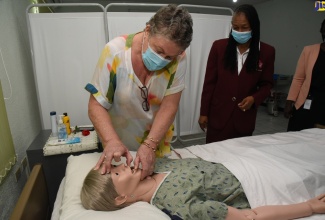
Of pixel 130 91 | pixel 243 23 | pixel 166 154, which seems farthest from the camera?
pixel 243 23

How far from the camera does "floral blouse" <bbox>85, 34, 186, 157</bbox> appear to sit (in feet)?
3.58

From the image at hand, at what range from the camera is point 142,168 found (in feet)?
3.36

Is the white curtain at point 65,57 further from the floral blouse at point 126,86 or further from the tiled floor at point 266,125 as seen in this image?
the tiled floor at point 266,125

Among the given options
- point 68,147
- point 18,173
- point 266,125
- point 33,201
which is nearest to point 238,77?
point 68,147

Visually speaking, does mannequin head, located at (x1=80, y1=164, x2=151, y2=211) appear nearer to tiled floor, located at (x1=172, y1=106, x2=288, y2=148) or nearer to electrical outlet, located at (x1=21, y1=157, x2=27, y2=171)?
electrical outlet, located at (x1=21, y1=157, x2=27, y2=171)

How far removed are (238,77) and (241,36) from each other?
0.97 ft

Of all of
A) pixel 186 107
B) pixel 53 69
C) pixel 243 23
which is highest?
pixel 243 23

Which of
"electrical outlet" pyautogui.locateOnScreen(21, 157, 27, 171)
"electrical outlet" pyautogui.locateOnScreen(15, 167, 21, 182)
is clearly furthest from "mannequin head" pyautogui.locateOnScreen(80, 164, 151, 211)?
"electrical outlet" pyautogui.locateOnScreen(21, 157, 27, 171)

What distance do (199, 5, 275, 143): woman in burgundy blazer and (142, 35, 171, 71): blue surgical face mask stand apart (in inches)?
32.7

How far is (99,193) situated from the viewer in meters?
0.98

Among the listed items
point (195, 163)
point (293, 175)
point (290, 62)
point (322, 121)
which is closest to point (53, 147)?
point (195, 163)

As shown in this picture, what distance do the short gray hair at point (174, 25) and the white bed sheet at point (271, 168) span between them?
28.3 inches

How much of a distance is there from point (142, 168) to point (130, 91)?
384 mm

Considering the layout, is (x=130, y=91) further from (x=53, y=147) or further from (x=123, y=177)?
(x=53, y=147)
